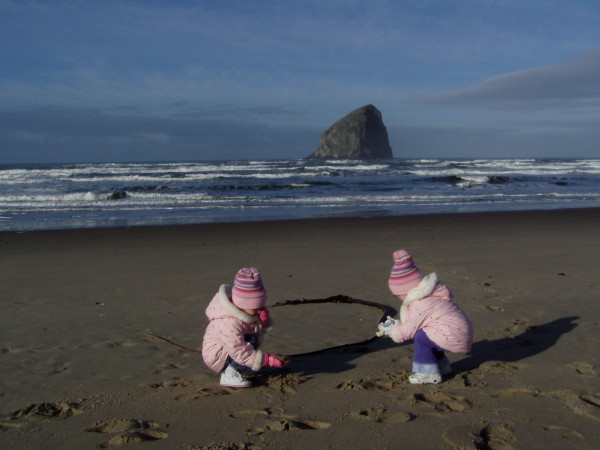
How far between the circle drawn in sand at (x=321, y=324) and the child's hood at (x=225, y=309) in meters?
0.76

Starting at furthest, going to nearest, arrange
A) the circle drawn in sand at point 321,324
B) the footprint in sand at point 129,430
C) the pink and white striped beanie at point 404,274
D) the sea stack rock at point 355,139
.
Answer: the sea stack rock at point 355,139
the circle drawn in sand at point 321,324
the pink and white striped beanie at point 404,274
the footprint in sand at point 129,430

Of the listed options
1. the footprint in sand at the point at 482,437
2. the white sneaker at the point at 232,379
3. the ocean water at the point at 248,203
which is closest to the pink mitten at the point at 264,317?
the white sneaker at the point at 232,379

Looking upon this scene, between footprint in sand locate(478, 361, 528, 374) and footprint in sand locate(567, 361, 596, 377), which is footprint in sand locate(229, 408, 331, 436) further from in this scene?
footprint in sand locate(567, 361, 596, 377)

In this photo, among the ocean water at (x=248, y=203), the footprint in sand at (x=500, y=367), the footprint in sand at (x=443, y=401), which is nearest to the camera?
the footprint in sand at (x=443, y=401)

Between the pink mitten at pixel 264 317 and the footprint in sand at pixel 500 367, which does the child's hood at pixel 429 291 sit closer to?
the footprint in sand at pixel 500 367

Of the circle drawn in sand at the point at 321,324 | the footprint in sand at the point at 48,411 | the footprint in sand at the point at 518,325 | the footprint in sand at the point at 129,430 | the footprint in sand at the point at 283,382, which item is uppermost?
the footprint in sand at the point at 129,430

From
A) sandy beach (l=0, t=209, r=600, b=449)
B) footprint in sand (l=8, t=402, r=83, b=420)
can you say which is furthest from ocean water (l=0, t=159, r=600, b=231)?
footprint in sand (l=8, t=402, r=83, b=420)

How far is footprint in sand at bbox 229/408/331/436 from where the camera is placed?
2.90 meters

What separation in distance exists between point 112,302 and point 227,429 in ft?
10.6

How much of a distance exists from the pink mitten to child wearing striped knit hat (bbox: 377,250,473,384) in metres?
0.86

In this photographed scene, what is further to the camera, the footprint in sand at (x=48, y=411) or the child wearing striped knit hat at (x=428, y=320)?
the child wearing striped knit hat at (x=428, y=320)

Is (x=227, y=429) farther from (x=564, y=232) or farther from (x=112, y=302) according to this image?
(x=564, y=232)

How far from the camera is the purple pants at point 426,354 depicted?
3486 mm

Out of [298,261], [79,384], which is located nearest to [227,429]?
[79,384]
